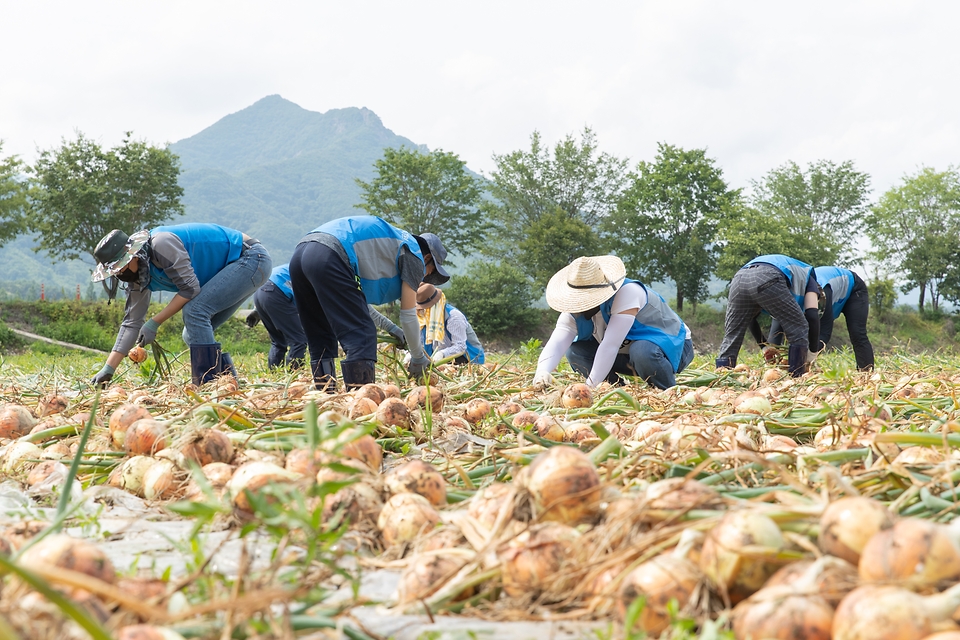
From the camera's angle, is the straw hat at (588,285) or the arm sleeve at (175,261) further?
the arm sleeve at (175,261)

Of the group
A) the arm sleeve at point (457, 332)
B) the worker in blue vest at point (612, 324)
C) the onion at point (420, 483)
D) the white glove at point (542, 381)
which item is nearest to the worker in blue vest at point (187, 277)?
the arm sleeve at point (457, 332)

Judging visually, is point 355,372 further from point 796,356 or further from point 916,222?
point 916,222

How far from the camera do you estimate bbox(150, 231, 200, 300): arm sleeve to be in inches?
195

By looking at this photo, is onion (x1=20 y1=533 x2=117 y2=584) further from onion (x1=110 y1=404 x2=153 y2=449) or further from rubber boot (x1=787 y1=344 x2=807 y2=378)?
rubber boot (x1=787 y1=344 x2=807 y2=378)

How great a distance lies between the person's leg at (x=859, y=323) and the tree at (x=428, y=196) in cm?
3181

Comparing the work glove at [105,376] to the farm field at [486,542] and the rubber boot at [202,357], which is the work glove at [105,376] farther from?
the farm field at [486,542]

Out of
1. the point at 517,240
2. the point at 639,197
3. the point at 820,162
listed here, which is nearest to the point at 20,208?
the point at 517,240

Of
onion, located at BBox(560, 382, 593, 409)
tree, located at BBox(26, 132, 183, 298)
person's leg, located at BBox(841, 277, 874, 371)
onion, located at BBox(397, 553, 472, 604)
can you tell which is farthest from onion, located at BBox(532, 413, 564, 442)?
tree, located at BBox(26, 132, 183, 298)

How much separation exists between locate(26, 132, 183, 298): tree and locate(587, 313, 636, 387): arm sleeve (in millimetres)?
29418

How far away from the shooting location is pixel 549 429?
2439 mm

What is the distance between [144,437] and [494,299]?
26264 mm

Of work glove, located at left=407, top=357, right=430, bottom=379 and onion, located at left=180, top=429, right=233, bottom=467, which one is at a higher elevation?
onion, located at left=180, top=429, right=233, bottom=467

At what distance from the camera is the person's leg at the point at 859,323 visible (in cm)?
710

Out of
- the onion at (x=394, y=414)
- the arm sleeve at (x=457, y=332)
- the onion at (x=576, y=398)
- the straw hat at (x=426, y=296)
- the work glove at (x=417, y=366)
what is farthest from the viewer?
the arm sleeve at (x=457, y=332)
